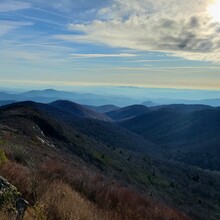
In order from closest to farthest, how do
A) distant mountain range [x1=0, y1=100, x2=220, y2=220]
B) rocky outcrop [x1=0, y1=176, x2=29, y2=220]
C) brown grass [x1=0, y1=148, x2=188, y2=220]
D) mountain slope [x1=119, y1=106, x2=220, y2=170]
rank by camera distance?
rocky outcrop [x1=0, y1=176, x2=29, y2=220]
brown grass [x1=0, y1=148, x2=188, y2=220]
distant mountain range [x1=0, y1=100, x2=220, y2=220]
mountain slope [x1=119, y1=106, x2=220, y2=170]

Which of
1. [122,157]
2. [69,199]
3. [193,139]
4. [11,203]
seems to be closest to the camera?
[11,203]

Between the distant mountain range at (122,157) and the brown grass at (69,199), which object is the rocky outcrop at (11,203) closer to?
the brown grass at (69,199)

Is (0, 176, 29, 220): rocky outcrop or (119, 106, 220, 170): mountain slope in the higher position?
(0, 176, 29, 220): rocky outcrop

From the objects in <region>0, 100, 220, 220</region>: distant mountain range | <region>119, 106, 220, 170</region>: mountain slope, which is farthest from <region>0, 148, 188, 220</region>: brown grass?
<region>119, 106, 220, 170</region>: mountain slope

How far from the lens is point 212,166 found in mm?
116000

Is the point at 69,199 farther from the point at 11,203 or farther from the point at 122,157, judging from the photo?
the point at 122,157

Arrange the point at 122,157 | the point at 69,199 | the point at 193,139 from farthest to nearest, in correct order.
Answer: the point at 193,139 < the point at 122,157 < the point at 69,199

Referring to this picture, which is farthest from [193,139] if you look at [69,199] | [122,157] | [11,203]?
[11,203]

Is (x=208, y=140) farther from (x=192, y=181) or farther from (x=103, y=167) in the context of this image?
(x=103, y=167)

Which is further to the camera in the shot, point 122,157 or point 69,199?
point 122,157

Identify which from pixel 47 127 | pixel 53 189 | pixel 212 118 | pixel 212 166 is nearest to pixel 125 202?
pixel 53 189

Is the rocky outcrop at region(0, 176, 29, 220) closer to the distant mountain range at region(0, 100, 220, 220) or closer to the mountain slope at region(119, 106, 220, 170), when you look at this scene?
the distant mountain range at region(0, 100, 220, 220)

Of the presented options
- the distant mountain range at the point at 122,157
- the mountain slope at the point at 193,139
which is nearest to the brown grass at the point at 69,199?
the distant mountain range at the point at 122,157

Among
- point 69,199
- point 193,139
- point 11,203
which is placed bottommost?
point 193,139
